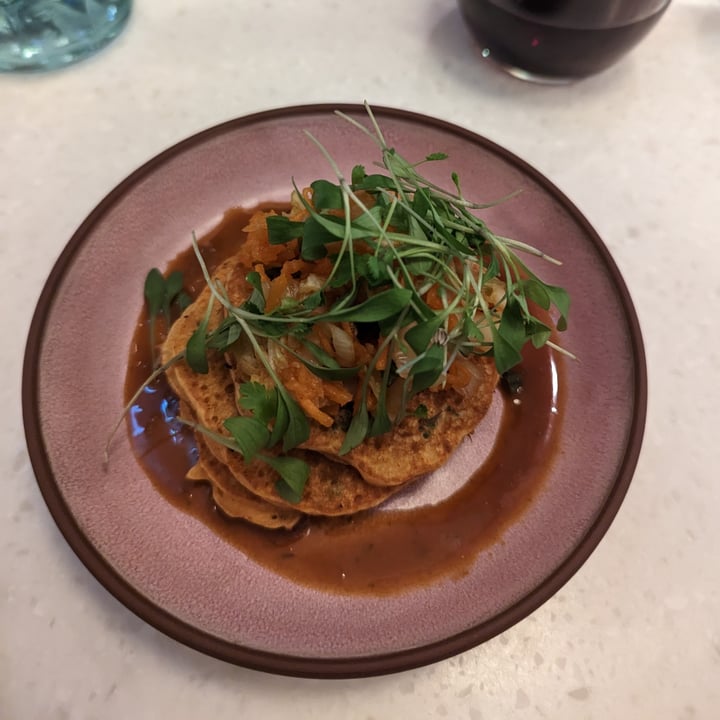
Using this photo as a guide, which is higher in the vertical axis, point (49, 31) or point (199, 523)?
point (49, 31)

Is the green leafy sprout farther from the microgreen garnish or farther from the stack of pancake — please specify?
the microgreen garnish

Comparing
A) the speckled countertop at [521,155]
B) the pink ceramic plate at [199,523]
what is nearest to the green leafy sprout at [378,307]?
the pink ceramic plate at [199,523]

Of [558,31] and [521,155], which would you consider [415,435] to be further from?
[558,31]

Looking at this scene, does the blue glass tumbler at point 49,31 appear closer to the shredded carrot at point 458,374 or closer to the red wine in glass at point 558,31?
the red wine in glass at point 558,31

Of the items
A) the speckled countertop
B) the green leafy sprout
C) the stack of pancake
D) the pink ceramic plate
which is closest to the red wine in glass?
the speckled countertop

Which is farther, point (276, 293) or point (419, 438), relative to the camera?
point (419, 438)

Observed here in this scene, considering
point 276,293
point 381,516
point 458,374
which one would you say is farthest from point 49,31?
point 381,516
